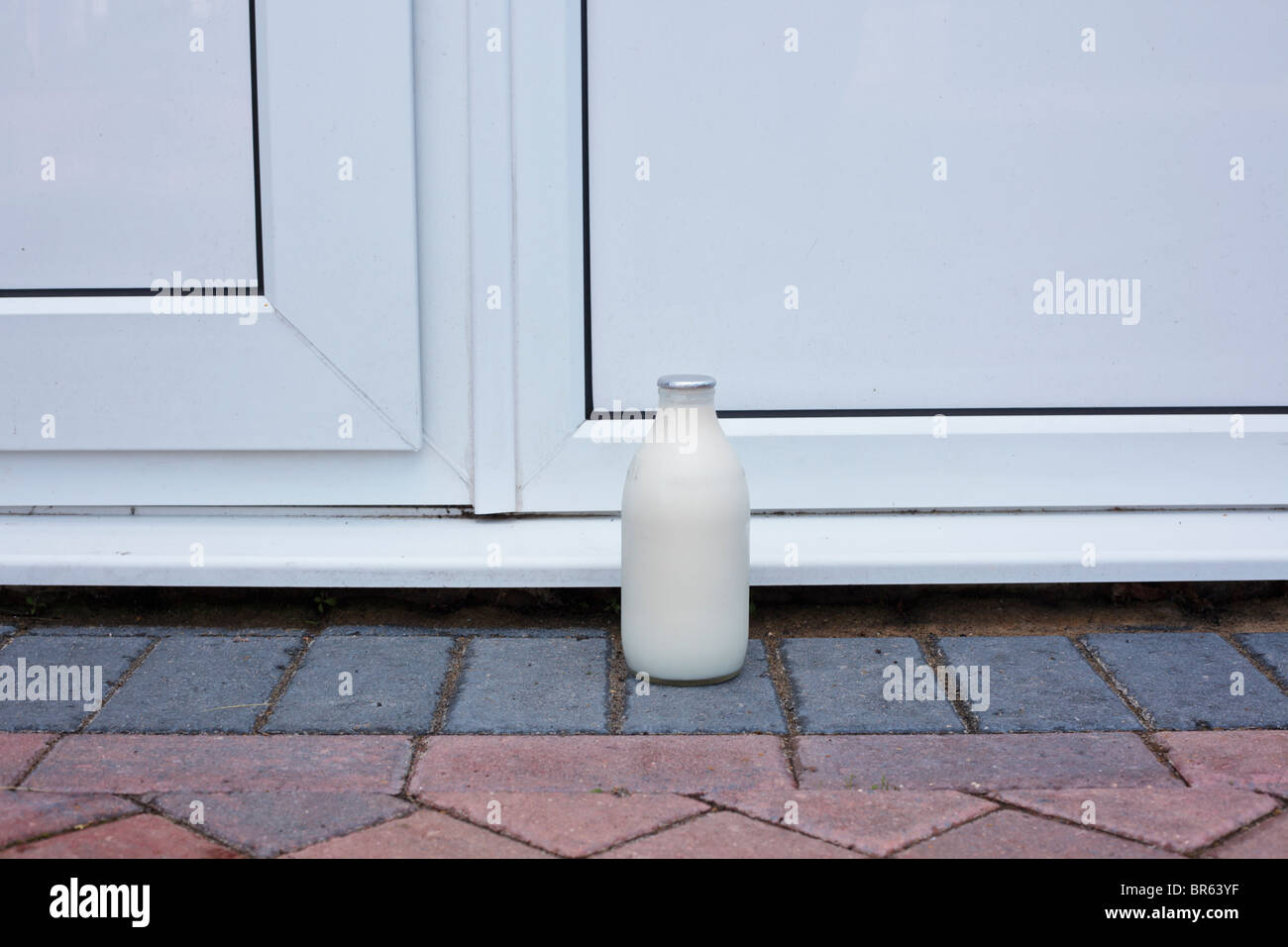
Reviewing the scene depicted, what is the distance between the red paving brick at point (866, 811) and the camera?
1.36m

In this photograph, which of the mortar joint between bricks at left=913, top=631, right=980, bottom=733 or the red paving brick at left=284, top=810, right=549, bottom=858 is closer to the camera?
the red paving brick at left=284, top=810, right=549, bottom=858

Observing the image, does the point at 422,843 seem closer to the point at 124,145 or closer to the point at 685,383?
the point at 685,383

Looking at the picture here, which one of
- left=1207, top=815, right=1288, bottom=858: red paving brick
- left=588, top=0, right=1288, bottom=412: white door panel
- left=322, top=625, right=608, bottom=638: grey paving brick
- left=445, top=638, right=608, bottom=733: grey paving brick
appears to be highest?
left=588, top=0, right=1288, bottom=412: white door panel

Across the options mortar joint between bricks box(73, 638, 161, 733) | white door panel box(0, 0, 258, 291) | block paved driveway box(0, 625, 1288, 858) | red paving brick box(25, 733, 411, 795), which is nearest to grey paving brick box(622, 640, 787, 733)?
block paved driveway box(0, 625, 1288, 858)

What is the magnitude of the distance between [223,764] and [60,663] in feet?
1.42

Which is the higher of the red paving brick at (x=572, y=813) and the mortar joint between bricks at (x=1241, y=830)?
the red paving brick at (x=572, y=813)

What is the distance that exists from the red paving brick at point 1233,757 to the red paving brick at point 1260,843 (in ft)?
0.30

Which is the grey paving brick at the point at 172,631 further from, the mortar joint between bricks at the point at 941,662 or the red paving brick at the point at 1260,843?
the red paving brick at the point at 1260,843

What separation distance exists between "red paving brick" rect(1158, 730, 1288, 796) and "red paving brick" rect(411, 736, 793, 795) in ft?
1.52

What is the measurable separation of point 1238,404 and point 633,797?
118cm

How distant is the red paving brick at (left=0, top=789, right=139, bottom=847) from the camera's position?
1.36 meters

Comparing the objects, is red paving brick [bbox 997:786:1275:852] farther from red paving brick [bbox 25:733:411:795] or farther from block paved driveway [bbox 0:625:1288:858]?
red paving brick [bbox 25:733:411:795]

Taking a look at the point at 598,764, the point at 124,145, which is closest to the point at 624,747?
the point at 598,764

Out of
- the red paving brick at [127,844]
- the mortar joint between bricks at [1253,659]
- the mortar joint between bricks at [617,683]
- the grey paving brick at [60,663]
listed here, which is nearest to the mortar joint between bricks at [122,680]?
the grey paving brick at [60,663]
